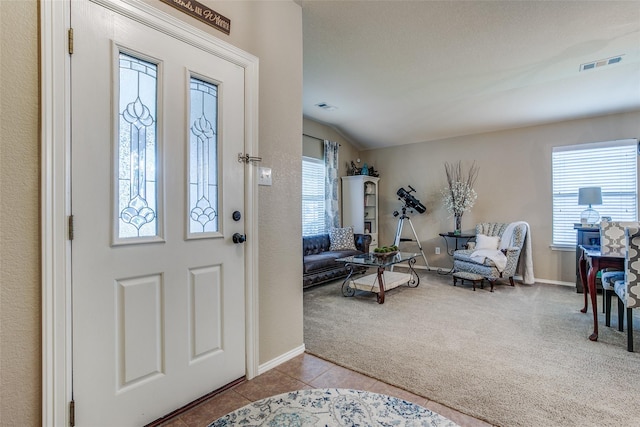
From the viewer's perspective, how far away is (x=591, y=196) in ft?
13.3

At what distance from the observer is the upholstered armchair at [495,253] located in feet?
13.6

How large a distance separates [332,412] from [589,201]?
172 inches

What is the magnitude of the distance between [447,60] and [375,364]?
2852 millimetres

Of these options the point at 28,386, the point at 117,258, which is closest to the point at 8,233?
the point at 117,258

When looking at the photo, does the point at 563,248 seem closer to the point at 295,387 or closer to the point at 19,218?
the point at 295,387

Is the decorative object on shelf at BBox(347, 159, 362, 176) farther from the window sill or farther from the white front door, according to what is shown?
the white front door

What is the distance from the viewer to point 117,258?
145 cm

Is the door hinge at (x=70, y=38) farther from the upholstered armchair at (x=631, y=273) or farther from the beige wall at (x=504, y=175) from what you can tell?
the beige wall at (x=504, y=175)

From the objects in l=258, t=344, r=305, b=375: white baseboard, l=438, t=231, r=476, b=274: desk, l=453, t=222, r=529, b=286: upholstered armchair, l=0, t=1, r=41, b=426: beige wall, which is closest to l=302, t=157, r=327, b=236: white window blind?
l=438, t=231, r=476, b=274: desk

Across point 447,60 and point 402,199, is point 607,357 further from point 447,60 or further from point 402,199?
point 402,199

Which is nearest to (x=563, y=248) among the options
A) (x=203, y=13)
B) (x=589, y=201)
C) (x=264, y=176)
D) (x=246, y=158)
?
(x=589, y=201)

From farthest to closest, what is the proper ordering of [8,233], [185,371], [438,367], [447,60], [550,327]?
[447,60] → [550,327] → [438,367] → [185,371] → [8,233]

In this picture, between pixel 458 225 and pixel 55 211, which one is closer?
pixel 55 211

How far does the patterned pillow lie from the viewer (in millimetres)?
5324
